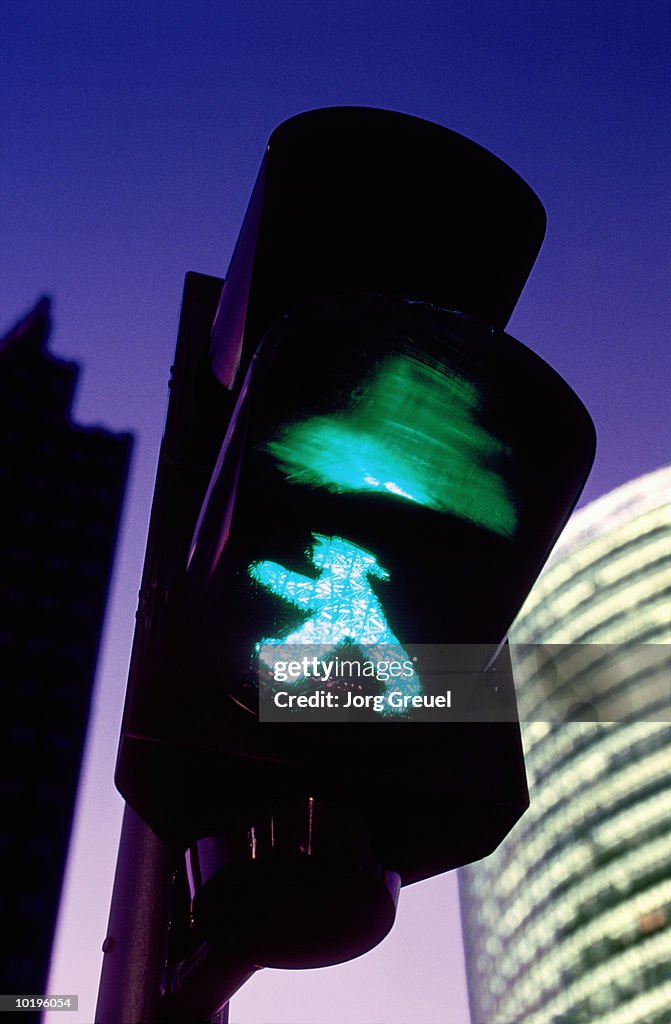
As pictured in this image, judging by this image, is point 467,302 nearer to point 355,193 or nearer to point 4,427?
point 355,193

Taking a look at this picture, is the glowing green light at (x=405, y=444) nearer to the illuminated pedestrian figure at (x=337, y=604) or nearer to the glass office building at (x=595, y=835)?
the illuminated pedestrian figure at (x=337, y=604)

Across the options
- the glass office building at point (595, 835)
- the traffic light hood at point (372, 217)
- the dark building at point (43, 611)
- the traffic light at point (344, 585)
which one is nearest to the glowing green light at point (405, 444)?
the traffic light at point (344, 585)

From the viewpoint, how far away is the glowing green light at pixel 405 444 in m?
0.92

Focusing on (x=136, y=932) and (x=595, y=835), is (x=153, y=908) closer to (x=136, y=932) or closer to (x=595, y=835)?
(x=136, y=932)

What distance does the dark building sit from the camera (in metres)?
59.2

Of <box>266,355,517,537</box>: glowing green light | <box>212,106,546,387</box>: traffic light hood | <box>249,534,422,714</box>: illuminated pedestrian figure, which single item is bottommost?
<box>249,534,422,714</box>: illuminated pedestrian figure

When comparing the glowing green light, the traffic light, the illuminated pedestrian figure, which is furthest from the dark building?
the glowing green light

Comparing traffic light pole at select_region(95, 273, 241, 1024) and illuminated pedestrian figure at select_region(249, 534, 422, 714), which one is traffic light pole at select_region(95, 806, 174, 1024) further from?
illuminated pedestrian figure at select_region(249, 534, 422, 714)

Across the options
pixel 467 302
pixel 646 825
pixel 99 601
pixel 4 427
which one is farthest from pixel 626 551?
pixel 467 302

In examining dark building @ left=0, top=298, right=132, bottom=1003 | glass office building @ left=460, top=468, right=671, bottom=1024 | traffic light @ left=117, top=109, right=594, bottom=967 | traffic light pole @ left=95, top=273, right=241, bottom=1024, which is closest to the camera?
traffic light @ left=117, top=109, right=594, bottom=967

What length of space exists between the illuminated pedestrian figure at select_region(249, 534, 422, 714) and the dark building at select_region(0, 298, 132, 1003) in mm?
61503

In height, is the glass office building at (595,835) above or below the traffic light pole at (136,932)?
above

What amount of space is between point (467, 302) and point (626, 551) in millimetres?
62527

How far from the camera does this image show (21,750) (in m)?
63.2
